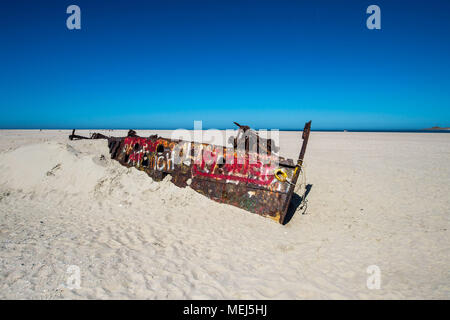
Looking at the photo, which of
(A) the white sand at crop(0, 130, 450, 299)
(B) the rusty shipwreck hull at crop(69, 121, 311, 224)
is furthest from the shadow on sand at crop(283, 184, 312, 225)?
(B) the rusty shipwreck hull at crop(69, 121, 311, 224)

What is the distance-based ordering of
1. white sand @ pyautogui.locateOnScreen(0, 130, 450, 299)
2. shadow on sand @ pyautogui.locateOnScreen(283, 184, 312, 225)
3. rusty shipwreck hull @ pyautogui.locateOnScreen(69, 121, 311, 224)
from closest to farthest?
white sand @ pyautogui.locateOnScreen(0, 130, 450, 299) → rusty shipwreck hull @ pyautogui.locateOnScreen(69, 121, 311, 224) → shadow on sand @ pyautogui.locateOnScreen(283, 184, 312, 225)

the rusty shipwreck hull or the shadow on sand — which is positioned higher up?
the rusty shipwreck hull

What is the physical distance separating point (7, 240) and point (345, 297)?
5.37 metres

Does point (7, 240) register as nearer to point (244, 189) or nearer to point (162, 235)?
point (162, 235)

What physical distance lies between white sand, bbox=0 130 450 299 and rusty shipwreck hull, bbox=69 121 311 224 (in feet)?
0.94

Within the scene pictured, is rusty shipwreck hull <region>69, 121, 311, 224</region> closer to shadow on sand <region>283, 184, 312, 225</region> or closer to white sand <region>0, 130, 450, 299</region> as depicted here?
white sand <region>0, 130, 450, 299</region>

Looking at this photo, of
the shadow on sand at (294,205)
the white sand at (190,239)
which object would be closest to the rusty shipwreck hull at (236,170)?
the white sand at (190,239)

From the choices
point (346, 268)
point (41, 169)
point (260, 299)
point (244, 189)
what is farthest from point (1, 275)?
point (41, 169)

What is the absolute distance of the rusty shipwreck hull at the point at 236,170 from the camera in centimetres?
572

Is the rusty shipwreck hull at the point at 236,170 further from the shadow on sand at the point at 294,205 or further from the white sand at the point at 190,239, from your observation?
the shadow on sand at the point at 294,205

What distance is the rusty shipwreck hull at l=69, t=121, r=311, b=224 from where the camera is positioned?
5.72m

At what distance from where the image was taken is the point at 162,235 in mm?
4707

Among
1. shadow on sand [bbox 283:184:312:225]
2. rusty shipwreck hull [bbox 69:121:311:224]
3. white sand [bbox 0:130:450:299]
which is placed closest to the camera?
white sand [bbox 0:130:450:299]

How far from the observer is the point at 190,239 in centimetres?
461
